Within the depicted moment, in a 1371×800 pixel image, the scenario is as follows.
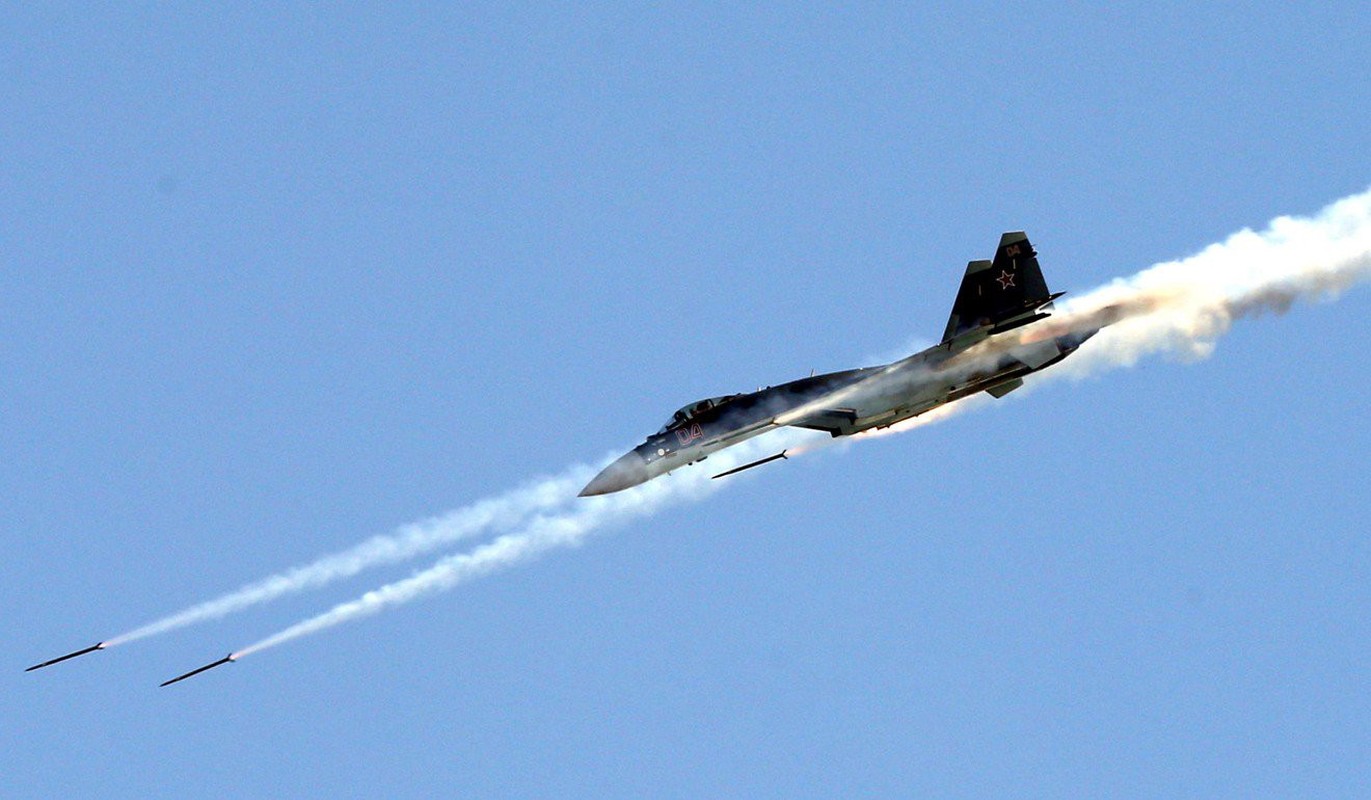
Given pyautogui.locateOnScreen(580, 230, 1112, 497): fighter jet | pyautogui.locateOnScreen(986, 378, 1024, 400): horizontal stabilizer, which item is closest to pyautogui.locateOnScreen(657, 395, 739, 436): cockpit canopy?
pyautogui.locateOnScreen(580, 230, 1112, 497): fighter jet

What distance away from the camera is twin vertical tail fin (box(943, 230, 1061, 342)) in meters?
54.4

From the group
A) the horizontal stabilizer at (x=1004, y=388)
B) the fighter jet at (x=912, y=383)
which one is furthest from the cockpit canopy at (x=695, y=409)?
the horizontal stabilizer at (x=1004, y=388)

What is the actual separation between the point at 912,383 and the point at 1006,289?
119 inches

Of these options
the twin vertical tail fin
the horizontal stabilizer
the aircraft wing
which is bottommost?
the horizontal stabilizer

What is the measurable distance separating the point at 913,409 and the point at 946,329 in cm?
200

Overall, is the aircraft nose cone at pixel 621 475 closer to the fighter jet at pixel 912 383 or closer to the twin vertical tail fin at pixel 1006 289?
the fighter jet at pixel 912 383

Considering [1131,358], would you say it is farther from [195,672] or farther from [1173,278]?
[195,672]

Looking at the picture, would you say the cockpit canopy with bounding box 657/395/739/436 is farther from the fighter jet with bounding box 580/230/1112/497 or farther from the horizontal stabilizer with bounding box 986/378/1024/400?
the horizontal stabilizer with bounding box 986/378/1024/400

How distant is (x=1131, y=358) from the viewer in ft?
186

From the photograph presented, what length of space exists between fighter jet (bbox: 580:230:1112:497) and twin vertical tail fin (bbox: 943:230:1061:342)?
0.07ft

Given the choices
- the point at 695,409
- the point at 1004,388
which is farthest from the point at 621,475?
the point at 1004,388

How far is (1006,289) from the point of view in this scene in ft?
179

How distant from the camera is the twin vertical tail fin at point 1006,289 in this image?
54406mm

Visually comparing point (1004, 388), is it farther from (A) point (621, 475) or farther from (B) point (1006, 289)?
(A) point (621, 475)
